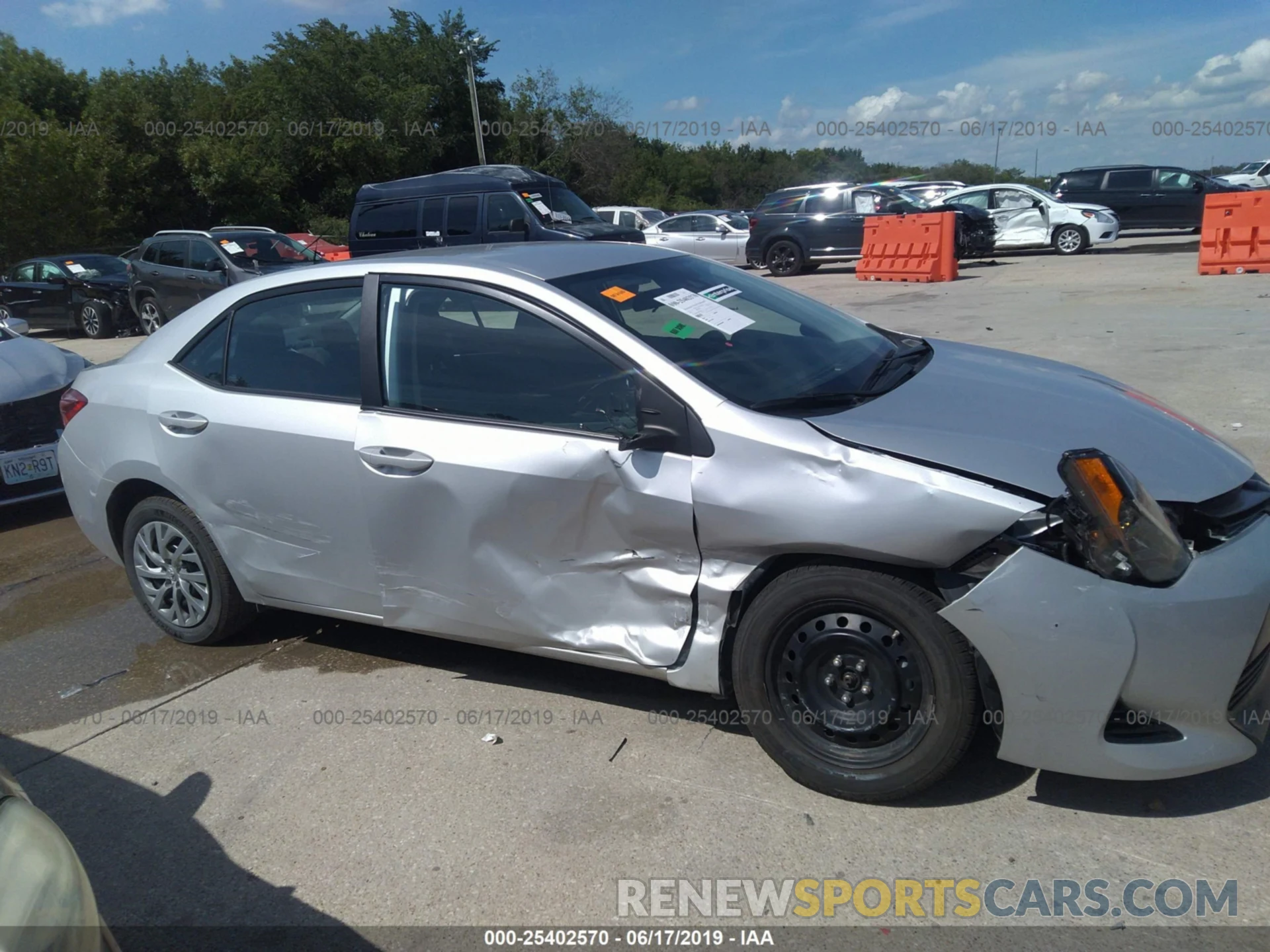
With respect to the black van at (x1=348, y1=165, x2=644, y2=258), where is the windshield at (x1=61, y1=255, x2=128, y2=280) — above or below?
below

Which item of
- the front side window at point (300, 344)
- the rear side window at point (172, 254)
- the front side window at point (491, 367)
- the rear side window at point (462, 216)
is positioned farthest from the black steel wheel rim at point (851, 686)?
the rear side window at point (172, 254)

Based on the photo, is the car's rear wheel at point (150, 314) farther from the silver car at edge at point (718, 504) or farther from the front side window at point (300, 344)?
the front side window at point (300, 344)

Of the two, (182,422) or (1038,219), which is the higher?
(182,422)

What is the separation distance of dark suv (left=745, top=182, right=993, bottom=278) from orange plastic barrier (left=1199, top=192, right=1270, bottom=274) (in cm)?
513

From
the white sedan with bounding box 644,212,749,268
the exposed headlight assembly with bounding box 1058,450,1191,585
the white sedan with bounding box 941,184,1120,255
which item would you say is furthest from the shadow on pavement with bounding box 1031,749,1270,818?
the white sedan with bounding box 644,212,749,268

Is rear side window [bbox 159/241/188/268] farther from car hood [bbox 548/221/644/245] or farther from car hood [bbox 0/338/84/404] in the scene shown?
car hood [bbox 0/338/84/404]

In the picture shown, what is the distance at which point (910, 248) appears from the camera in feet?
58.0

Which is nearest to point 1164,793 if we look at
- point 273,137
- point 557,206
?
point 557,206

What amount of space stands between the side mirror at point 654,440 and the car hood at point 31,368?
518 cm

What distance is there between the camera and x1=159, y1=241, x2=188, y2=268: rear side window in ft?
51.6

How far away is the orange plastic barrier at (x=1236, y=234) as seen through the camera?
1477 centimetres

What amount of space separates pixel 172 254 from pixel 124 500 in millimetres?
12917

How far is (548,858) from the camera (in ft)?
9.61

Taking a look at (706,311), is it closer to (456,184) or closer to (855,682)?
(855,682)
